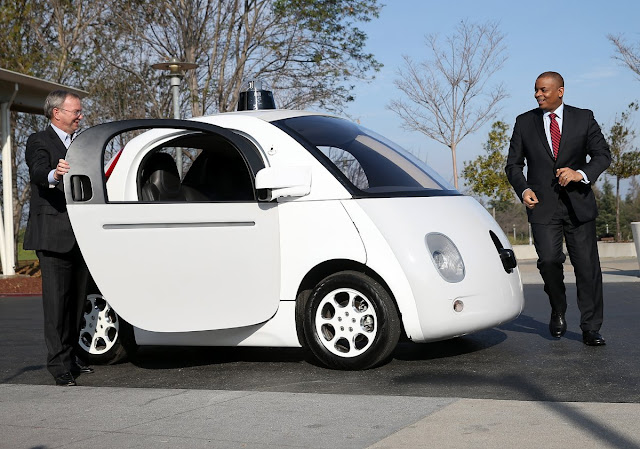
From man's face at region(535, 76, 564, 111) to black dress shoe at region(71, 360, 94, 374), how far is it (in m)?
3.75

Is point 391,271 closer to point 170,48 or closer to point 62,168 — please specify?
point 62,168

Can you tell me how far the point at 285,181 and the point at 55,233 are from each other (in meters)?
1.51

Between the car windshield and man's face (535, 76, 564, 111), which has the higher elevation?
man's face (535, 76, 564, 111)

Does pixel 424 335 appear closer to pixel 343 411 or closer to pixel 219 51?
pixel 343 411

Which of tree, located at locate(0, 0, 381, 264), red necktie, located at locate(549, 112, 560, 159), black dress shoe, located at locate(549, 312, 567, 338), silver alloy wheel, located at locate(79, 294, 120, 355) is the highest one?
tree, located at locate(0, 0, 381, 264)

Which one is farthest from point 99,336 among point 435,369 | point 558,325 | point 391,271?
point 558,325

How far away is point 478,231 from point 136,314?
232cm

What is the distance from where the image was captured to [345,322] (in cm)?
630

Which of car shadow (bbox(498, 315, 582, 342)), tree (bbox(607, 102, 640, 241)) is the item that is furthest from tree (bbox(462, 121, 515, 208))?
car shadow (bbox(498, 315, 582, 342))

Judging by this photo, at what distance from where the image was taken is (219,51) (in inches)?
985

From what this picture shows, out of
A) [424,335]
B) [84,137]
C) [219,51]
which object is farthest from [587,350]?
[219,51]

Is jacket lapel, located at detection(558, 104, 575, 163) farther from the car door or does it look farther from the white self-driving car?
the car door

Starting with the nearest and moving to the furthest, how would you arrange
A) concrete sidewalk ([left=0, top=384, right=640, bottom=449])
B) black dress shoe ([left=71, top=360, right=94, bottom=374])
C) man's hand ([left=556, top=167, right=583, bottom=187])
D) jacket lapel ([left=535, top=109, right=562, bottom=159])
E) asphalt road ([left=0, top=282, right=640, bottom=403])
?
concrete sidewalk ([left=0, top=384, right=640, bottom=449])
asphalt road ([left=0, top=282, right=640, bottom=403])
black dress shoe ([left=71, top=360, right=94, bottom=374])
man's hand ([left=556, top=167, right=583, bottom=187])
jacket lapel ([left=535, top=109, right=562, bottom=159])

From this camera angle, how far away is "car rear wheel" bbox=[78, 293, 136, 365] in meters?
7.09
